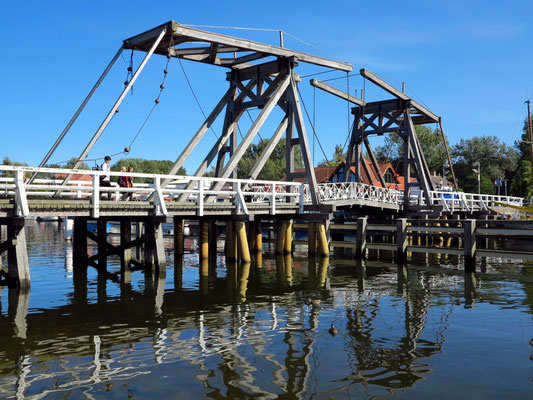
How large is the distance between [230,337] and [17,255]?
6821 millimetres

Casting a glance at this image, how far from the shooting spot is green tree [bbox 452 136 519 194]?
271ft

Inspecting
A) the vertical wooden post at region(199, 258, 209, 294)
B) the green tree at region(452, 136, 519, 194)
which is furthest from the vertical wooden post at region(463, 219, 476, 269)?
the green tree at region(452, 136, 519, 194)

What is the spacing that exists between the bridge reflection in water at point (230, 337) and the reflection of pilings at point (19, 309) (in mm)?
23

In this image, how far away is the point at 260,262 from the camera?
2139 cm

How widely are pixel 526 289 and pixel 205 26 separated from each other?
45.8 feet

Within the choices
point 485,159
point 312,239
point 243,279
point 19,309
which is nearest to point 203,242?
point 312,239

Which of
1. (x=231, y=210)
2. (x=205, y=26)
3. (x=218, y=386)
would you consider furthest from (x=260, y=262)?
(x=218, y=386)

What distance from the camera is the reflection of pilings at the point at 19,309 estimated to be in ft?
32.6

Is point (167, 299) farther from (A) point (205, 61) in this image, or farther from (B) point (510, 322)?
(A) point (205, 61)

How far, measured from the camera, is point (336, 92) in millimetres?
29516

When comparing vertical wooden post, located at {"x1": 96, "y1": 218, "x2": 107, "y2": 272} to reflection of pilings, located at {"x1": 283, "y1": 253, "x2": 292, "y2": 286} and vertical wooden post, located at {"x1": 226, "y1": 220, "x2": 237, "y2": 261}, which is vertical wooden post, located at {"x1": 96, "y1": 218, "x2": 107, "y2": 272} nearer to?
vertical wooden post, located at {"x1": 226, "y1": 220, "x2": 237, "y2": 261}

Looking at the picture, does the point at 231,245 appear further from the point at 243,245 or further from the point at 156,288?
the point at 156,288

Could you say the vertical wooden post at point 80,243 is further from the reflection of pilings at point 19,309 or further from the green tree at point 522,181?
the green tree at point 522,181

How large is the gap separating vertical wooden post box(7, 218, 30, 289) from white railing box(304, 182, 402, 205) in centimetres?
1264
